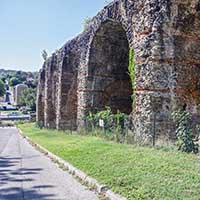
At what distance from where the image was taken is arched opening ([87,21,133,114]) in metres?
22.5

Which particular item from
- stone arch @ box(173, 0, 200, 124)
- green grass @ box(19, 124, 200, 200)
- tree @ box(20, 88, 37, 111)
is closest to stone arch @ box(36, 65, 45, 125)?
stone arch @ box(173, 0, 200, 124)

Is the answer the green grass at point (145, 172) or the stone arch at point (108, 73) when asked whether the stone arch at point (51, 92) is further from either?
the green grass at point (145, 172)

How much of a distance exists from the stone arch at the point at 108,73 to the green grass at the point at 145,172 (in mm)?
11301

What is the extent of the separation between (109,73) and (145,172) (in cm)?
1569

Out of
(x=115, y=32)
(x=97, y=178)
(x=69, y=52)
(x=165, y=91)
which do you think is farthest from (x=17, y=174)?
(x=69, y=52)

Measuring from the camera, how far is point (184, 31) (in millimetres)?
13391

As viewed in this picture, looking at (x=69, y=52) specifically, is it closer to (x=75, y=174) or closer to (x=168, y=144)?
(x=168, y=144)

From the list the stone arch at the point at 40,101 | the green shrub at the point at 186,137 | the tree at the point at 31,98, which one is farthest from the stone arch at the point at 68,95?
the tree at the point at 31,98

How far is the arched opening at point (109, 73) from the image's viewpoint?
22.5 meters

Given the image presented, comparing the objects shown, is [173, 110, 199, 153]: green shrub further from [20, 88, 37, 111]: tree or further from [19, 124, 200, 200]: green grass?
[20, 88, 37, 111]: tree

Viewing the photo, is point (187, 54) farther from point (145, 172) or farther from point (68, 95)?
point (68, 95)

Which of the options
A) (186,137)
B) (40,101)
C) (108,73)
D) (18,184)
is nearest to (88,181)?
(18,184)

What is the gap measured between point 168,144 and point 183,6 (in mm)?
4824

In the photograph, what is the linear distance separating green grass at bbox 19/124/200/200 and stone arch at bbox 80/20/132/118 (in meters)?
11.3
